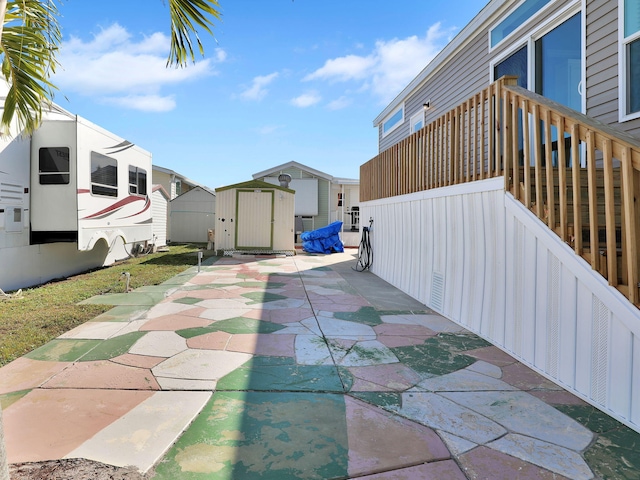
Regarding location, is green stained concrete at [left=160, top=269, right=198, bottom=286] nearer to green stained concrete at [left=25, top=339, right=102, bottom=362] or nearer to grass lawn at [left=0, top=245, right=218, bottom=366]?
grass lawn at [left=0, top=245, right=218, bottom=366]

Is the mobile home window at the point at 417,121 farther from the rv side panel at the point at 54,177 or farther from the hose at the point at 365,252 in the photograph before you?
the rv side panel at the point at 54,177

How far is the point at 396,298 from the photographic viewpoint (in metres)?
5.99

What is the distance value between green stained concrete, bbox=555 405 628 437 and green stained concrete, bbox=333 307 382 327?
2191mm

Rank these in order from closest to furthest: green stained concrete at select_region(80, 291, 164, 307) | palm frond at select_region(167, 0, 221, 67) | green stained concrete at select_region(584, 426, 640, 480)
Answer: green stained concrete at select_region(584, 426, 640, 480), palm frond at select_region(167, 0, 221, 67), green stained concrete at select_region(80, 291, 164, 307)

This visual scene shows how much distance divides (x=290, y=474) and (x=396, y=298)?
440 cm

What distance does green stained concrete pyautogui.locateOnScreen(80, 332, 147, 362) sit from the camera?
3273mm

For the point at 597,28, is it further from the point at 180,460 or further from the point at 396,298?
the point at 180,460

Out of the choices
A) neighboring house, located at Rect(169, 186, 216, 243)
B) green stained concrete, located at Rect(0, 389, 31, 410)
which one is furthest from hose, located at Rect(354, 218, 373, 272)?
neighboring house, located at Rect(169, 186, 216, 243)

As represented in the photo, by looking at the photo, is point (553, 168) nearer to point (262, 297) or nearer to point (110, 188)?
point (262, 297)

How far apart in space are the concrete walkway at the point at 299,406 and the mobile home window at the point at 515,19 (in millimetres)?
4713

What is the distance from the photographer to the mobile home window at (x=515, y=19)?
5.48 meters

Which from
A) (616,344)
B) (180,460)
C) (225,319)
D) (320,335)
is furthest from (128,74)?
(616,344)

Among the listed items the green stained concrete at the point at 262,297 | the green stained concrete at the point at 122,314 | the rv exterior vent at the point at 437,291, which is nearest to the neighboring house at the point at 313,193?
the green stained concrete at the point at 262,297

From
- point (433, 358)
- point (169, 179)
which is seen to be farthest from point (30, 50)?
point (169, 179)
